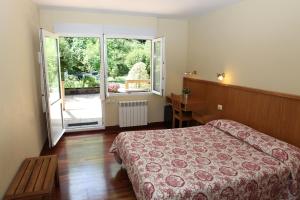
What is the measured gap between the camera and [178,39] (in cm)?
458

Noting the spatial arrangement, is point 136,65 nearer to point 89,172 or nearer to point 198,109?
point 198,109

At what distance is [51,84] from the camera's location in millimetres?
3547

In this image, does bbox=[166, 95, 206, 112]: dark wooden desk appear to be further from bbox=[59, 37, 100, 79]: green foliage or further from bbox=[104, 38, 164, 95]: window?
bbox=[59, 37, 100, 79]: green foliage

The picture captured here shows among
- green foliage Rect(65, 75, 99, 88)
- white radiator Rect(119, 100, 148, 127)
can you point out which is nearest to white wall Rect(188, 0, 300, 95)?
white radiator Rect(119, 100, 148, 127)

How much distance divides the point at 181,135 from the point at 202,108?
53.3 inches

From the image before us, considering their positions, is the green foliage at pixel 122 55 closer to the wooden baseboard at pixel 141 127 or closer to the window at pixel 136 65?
the window at pixel 136 65

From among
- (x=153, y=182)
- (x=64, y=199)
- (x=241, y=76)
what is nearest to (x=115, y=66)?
(x=241, y=76)

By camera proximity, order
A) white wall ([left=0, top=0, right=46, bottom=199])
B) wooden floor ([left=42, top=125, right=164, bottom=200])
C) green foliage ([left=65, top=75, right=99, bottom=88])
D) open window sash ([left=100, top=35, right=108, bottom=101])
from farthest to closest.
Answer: green foliage ([left=65, top=75, right=99, bottom=88]) < open window sash ([left=100, top=35, right=108, bottom=101]) < wooden floor ([left=42, top=125, right=164, bottom=200]) < white wall ([left=0, top=0, right=46, bottom=199])

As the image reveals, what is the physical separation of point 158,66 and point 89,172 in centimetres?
249

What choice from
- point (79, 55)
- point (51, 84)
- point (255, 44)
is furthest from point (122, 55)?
point (255, 44)

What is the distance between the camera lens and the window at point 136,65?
4410 millimetres

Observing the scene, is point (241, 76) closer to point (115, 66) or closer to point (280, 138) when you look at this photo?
point (280, 138)

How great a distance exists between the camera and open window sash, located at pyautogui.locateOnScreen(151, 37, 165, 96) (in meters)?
4.18

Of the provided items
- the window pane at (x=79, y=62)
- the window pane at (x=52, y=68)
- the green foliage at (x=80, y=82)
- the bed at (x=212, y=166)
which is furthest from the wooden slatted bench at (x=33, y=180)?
the green foliage at (x=80, y=82)
